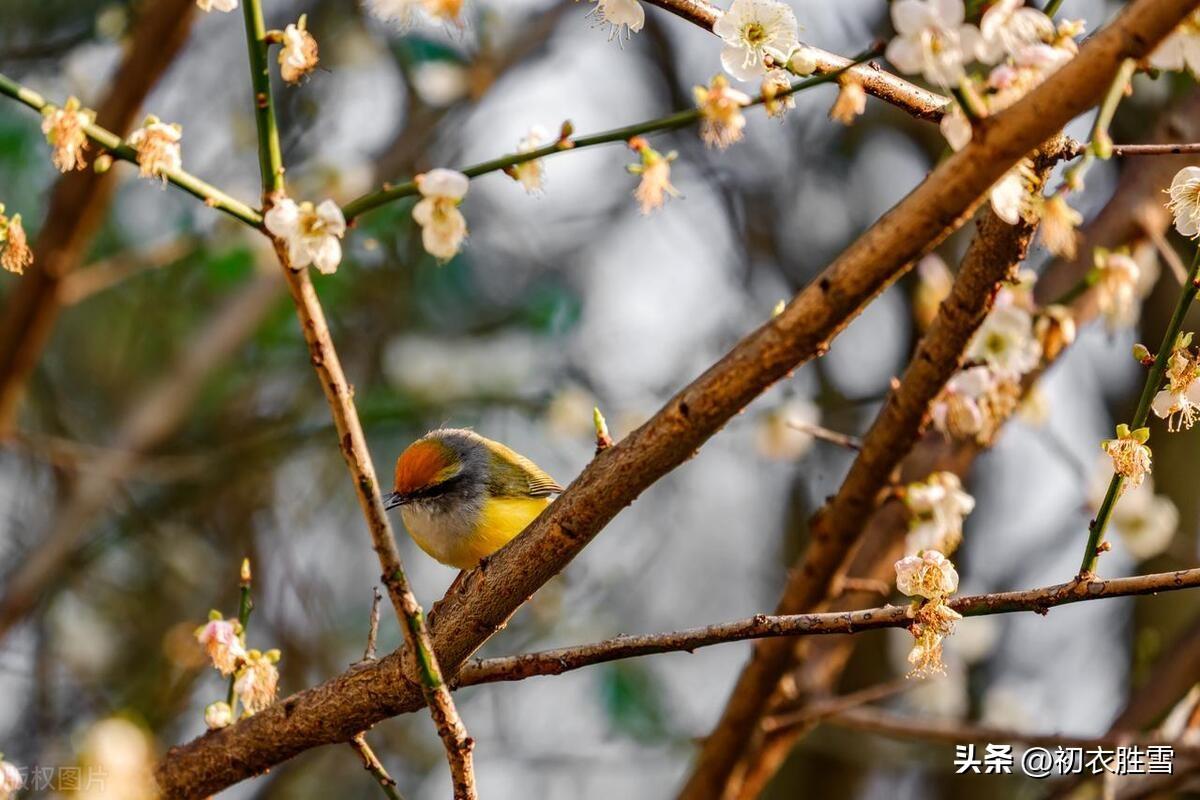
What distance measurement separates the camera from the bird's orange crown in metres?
4.21

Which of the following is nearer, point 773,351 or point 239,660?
point 773,351

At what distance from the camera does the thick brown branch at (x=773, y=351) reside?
168 centimetres

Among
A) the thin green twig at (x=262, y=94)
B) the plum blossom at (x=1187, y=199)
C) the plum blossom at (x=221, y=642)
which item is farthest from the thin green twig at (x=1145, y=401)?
the plum blossom at (x=221, y=642)

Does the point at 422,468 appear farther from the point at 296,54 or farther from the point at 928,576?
the point at 928,576

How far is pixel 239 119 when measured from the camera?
722 cm

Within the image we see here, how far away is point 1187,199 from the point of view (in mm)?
2342

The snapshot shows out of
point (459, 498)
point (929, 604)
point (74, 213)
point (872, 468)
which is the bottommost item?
point (929, 604)

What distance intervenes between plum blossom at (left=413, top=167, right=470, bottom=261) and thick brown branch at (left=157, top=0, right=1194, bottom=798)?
0.48m

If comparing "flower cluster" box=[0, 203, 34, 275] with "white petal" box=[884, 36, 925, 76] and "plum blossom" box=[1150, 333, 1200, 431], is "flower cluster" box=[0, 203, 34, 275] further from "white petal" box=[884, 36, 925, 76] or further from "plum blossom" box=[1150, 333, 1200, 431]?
"plum blossom" box=[1150, 333, 1200, 431]

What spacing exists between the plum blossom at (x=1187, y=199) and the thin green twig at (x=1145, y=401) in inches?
5.7

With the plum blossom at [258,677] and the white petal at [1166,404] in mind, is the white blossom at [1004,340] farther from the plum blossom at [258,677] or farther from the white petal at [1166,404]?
the plum blossom at [258,677]

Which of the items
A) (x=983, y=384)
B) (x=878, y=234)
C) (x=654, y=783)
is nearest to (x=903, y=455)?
(x=983, y=384)

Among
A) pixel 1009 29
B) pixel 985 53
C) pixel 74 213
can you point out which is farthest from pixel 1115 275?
pixel 74 213

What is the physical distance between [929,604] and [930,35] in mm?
919
